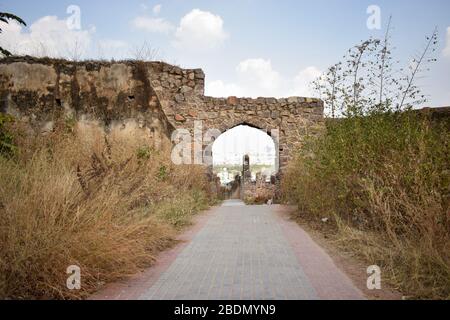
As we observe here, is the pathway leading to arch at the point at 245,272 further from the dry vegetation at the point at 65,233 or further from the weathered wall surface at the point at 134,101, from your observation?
the weathered wall surface at the point at 134,101

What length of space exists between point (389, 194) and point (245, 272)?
2.13 m

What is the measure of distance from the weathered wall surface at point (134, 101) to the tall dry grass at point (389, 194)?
16.4 feet

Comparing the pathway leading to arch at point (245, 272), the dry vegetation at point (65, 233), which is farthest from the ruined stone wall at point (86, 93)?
the pathway leading to arch at point (245, 272)

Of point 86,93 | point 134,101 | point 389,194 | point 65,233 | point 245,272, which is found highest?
point 86,93

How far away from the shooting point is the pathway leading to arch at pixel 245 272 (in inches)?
125

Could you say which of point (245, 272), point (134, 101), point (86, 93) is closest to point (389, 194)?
point (245, 272)

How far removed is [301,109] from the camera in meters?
Result: 12.6

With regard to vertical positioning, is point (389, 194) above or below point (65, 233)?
above

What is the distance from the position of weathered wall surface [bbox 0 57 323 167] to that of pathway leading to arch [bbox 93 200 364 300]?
6.67 metres

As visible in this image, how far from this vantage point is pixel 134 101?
1190cm

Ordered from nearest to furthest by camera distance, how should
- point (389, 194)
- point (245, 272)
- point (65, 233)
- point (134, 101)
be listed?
point (65, 233)
point (245, 272)
point (389, 194)
point (134, 101)

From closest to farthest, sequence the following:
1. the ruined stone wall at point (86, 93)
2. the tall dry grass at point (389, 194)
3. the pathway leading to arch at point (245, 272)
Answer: the pathway leading to arch at point (245, 272)
the tall dry grass at point (389, 194)
the ruined stone wall at point (86, 93)

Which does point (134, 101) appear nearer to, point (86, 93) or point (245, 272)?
point (86, 93)

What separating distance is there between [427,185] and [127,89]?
31.0ft
